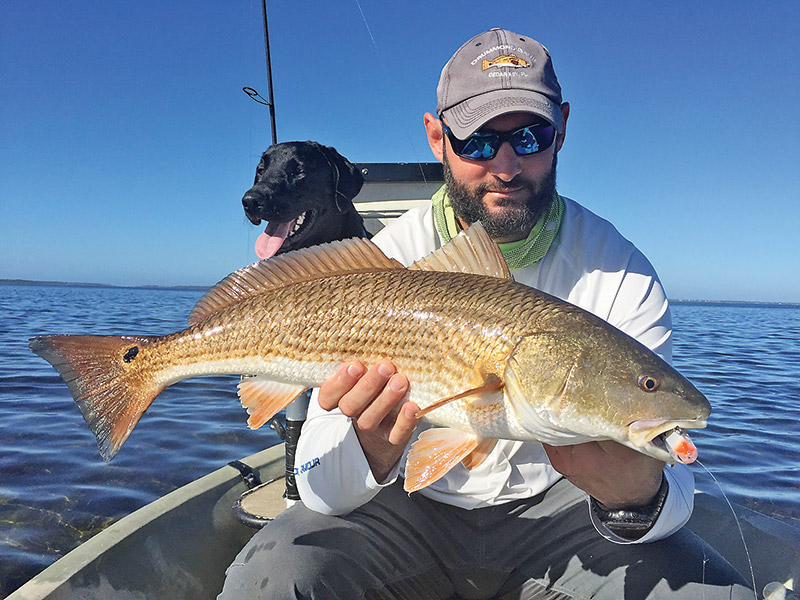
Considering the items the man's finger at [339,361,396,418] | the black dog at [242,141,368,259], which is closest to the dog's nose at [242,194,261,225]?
the black dog at [242,141,368,259]

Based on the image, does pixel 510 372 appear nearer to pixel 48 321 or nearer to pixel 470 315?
pixel 470 315

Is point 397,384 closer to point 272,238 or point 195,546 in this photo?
point 195,546

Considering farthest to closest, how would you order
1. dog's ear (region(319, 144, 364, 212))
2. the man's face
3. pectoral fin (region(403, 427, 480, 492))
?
dog's ear (region(319, 144, 364, 212)), the man's face, pectoral fin (region(403, 427, 480, 492))

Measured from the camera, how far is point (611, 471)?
7.72 feet

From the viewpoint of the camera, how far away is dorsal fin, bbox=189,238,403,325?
2.52 m

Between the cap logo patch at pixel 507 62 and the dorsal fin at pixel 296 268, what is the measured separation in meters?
1.53

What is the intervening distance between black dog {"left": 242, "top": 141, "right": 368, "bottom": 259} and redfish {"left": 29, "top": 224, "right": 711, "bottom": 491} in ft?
9.21

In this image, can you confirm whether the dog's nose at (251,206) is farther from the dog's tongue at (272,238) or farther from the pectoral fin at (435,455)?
the pectoral fin at (435,455)

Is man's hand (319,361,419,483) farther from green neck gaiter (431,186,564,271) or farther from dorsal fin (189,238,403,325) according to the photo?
green neck gaiter (431,186,564,271)

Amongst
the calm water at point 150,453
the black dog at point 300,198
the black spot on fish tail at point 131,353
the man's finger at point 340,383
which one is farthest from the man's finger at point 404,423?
the calm water at point 150,453

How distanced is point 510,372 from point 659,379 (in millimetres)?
522

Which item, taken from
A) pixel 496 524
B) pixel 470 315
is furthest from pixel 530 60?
pixel 496 524

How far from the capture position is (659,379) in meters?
2.02

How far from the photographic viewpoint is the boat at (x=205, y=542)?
300 cm
